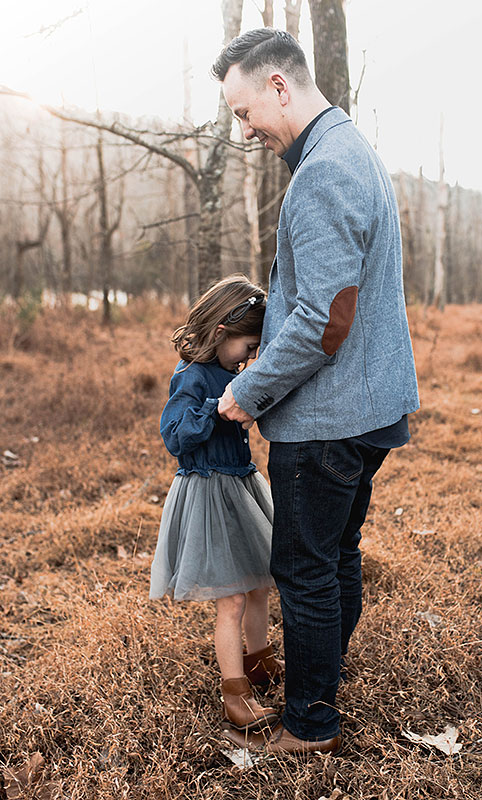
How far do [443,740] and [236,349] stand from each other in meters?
1.47

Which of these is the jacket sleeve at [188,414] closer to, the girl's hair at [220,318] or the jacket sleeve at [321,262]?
the girl's hair at [220,318]

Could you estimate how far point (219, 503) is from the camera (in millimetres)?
2129

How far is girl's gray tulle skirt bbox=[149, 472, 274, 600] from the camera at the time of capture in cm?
210

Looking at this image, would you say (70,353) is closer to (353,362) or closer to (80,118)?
(80,118)

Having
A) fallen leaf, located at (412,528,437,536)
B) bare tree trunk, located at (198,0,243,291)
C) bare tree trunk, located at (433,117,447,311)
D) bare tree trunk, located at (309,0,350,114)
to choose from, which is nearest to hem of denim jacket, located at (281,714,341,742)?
fallen leaf, located at (412,528,437,536)

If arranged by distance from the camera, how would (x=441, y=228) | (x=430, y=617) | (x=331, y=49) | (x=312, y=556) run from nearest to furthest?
(x=312, y=556)
(x=430, y=617)
(x=331, y=49)
(x=441, y=228)

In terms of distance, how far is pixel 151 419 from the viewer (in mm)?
6328

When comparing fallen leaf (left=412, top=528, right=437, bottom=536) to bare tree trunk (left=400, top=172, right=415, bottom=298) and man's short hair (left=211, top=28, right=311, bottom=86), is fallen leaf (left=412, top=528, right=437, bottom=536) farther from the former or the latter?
bare tree trunk (left=400, top=172, right=415, bottom=298)

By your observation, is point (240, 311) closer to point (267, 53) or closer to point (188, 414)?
point (188, 414)

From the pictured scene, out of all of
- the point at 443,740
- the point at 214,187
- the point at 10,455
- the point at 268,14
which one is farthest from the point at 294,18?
the point at 443,740

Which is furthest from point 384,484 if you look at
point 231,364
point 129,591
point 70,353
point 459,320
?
point 459,320

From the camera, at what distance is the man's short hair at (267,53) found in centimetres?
172

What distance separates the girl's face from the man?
268 millimetres

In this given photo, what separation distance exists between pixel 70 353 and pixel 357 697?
27.8ft
